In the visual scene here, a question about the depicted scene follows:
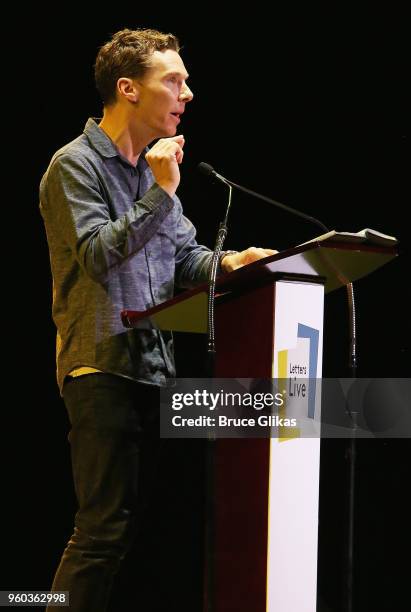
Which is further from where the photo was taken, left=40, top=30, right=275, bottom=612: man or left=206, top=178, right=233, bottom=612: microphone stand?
left=40, top=30, right=275, bottom=612: man

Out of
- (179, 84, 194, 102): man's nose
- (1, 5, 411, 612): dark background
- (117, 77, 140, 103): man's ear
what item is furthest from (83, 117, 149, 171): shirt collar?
(1, 5, 411, 612): dark background

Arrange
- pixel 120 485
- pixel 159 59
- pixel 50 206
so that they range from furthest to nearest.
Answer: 1. pixel 159 59
2. pixel 50 206
3. pixel 120 485

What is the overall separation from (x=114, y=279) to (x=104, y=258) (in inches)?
6.9

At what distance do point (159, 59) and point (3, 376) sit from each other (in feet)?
4.20

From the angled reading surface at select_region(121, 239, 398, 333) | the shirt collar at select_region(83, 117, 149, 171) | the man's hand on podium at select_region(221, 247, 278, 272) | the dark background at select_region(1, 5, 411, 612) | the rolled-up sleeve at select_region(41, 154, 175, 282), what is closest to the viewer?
the angled reading surface at select_region(121, 239, 398, 333)

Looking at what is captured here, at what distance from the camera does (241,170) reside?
10.7 feet

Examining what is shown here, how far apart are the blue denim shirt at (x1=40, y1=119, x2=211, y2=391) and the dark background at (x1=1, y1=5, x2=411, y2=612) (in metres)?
0.90

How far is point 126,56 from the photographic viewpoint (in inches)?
84.2

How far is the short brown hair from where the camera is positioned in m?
2.12

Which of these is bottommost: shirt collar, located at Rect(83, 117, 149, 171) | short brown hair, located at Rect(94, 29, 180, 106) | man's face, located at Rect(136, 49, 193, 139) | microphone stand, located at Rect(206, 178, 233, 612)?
microphone stand, located at Rect(206, 178, 233, 612)

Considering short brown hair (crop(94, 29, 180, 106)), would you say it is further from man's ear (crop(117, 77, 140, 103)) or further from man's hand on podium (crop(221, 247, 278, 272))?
man's hand on podium (crop(221, 247, 278, 272))

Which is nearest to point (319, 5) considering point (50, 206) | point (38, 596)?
point (50, 206)

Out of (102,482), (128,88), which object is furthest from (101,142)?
(102,482)

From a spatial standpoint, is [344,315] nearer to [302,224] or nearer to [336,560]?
[302,224]
